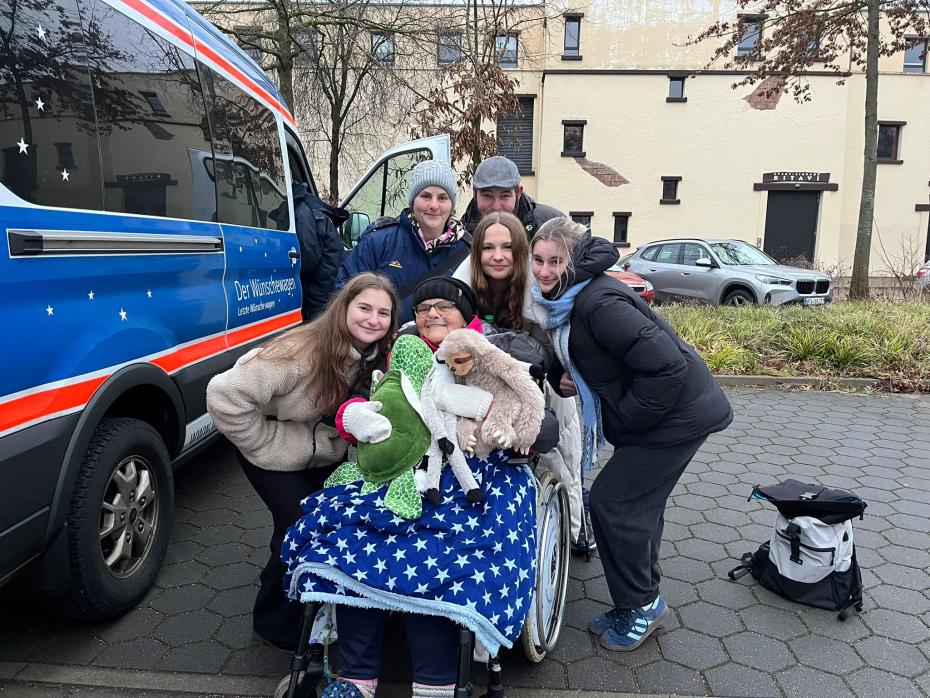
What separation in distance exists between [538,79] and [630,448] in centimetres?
2282

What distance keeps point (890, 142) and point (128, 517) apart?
1061 inches

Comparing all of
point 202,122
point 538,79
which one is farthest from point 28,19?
point 538,79

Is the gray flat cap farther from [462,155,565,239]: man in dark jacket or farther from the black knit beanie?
the black knit beanie

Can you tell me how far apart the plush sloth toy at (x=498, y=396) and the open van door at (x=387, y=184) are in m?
3.17

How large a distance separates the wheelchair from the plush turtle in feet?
1.20

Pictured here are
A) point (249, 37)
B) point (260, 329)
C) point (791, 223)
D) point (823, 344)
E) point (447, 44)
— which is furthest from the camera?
point (791, 223)

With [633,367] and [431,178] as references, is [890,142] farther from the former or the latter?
[633,367]

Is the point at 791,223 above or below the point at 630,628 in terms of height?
above

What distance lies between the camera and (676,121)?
22.3 metres

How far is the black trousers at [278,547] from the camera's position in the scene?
250 cm

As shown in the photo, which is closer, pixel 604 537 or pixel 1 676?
pixel 1 676

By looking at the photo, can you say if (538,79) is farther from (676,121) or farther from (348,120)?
(348,120)

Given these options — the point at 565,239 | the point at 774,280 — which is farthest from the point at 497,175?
the point at 774,280

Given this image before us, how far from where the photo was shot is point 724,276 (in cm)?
1170
